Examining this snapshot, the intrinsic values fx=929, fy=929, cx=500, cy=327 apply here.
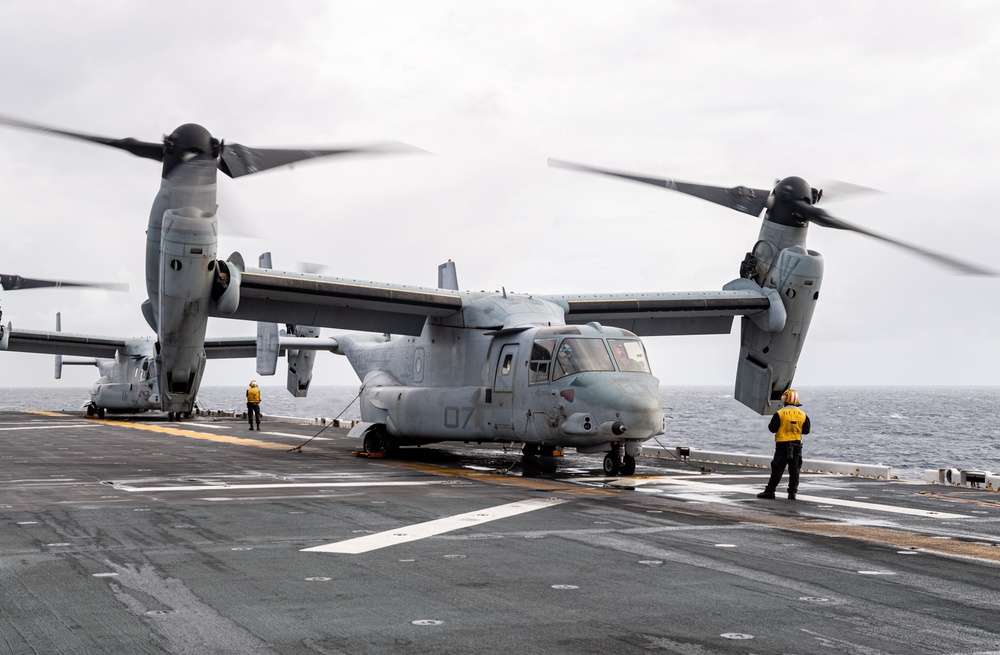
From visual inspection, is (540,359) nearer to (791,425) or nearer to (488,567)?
(791,425)

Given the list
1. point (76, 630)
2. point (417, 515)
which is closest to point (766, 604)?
point (76, 630)

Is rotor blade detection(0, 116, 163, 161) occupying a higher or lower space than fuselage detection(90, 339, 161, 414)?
higher

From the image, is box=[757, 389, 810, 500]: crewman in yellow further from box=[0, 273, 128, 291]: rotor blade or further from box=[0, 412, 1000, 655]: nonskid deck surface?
box=[0, 273, 128, 291]: rotor blade

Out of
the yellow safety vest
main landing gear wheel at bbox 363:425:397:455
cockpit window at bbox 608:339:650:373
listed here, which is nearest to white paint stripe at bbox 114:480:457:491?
cockpit window at bbox 608:339:650:373

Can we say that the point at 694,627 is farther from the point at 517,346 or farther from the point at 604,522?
the point at 517,346

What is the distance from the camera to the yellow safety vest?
545 inches

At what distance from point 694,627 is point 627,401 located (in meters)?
9.73

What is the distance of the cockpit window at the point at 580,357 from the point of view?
642 inches

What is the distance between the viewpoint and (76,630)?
563cm

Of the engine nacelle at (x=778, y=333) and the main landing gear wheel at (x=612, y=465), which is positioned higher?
the engine nacelle at (x=778, y=333)

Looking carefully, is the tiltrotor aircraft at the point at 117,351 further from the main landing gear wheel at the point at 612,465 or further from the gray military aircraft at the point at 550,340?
the main landing gear wheel at the point at 612,465

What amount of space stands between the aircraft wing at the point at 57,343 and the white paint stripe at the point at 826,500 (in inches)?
1348

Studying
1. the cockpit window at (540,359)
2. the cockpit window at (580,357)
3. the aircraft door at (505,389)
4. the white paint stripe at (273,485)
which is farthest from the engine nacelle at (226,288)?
the cockpit window at (580,357)

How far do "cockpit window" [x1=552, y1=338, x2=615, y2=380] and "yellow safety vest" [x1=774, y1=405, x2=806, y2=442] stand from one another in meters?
3.36
